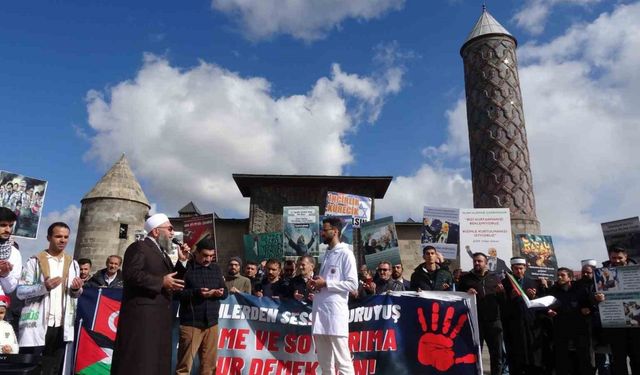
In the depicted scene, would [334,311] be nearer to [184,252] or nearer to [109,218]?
[184,252]

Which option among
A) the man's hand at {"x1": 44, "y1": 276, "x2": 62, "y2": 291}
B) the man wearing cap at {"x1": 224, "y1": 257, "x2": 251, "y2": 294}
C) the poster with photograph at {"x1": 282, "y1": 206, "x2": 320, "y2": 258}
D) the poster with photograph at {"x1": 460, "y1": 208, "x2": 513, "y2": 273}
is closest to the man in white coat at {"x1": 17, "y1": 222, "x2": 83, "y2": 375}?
the man's hand at {"x1": 44, "y1": 276, "x2": 62, "y2": 291}

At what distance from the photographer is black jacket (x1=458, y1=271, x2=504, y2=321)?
6.56m

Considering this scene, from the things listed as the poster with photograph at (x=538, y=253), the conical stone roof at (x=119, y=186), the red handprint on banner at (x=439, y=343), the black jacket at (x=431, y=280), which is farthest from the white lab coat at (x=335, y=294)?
the conical stone roof at (x=119, y=186)

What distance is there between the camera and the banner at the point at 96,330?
609cm

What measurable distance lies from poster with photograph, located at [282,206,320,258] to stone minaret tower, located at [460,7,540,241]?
1073cm

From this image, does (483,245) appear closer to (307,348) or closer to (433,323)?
(433,323)

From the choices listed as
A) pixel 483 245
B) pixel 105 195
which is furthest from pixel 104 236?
pixel 483 245

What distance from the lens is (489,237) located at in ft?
36.2

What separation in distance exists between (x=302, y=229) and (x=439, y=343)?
1009 cm

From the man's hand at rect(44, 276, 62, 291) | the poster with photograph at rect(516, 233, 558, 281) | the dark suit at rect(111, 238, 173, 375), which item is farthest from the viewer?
the poster with photograph at rect(516, 233, 558, 281)

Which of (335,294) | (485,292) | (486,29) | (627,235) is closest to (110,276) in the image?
(335,294)

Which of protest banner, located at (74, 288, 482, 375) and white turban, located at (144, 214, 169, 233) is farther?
protest banner, located at (74, 288, 482, 375)

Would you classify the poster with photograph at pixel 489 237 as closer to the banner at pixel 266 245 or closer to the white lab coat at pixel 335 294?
the white lab coat at pixel 335 294

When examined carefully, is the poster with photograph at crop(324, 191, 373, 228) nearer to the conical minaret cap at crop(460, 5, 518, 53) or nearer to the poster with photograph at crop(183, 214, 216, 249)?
the poster with photograph at crop(183, 214, 216, 249)
